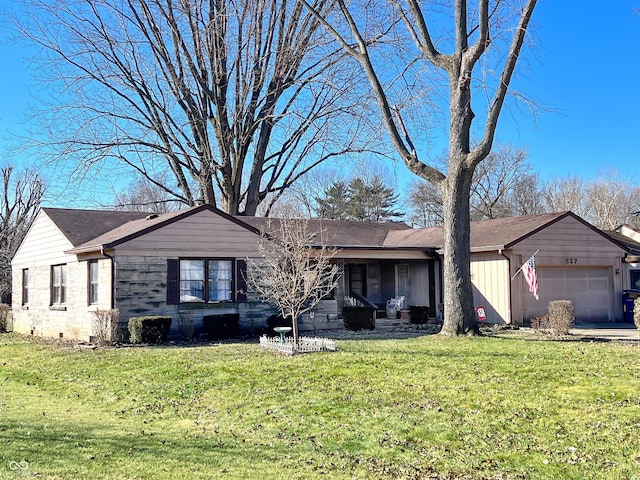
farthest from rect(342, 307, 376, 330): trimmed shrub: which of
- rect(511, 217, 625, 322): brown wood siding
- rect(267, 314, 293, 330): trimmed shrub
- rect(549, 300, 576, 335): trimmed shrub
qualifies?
rect(549, 300, 576, 335): trimmed shrub

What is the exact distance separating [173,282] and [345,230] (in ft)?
28.9

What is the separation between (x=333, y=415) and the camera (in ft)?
26.2

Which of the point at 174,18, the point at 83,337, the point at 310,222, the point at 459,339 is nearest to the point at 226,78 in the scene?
the point at 174,18

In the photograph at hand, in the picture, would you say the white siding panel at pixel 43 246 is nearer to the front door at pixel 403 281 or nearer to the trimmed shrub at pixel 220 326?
the trimmed shrub at pixel 220 326

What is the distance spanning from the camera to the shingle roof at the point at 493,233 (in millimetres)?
19622

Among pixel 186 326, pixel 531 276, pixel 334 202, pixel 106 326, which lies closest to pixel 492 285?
pixel 531 276

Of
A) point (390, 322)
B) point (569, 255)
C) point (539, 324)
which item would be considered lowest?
point (390, 322)

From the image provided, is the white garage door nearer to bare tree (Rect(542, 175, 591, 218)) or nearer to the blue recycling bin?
the blue recycling bin

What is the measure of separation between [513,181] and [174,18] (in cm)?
3129

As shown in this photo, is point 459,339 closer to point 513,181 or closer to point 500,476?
point 500,476

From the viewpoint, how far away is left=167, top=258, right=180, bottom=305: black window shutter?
55.9 ft

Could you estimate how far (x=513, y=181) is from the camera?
46.8 metres

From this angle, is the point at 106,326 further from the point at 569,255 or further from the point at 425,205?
the point at 425,205

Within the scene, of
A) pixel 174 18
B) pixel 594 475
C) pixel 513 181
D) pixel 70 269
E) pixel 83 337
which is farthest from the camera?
pixel 513 181
